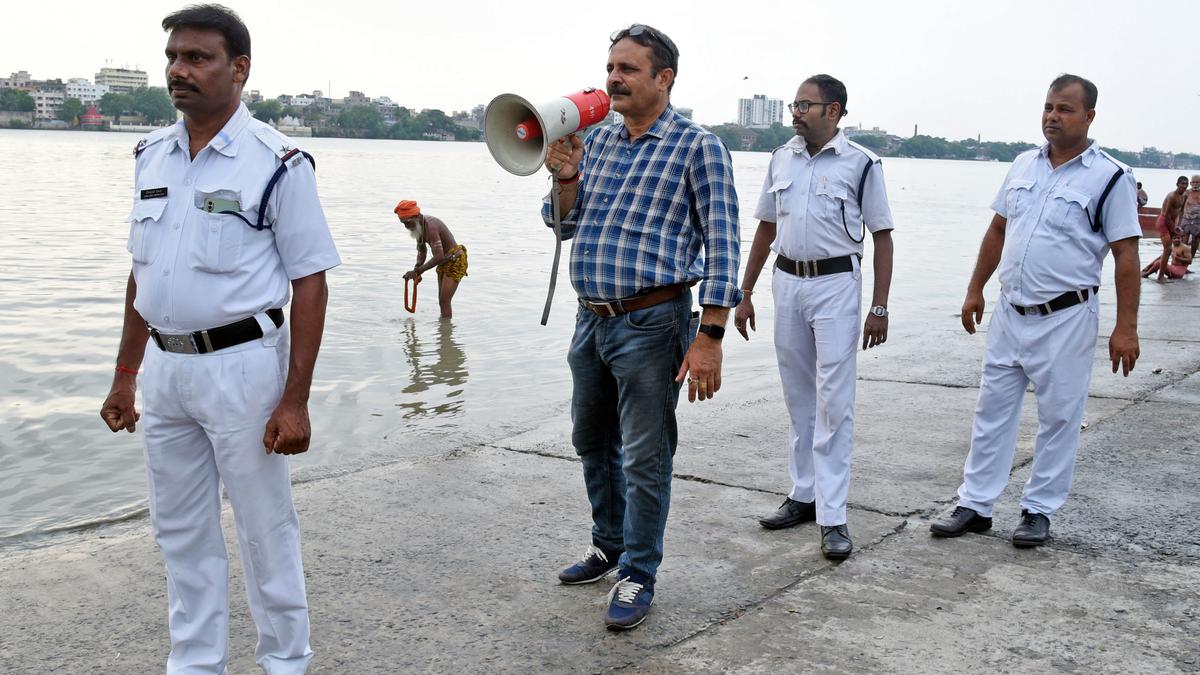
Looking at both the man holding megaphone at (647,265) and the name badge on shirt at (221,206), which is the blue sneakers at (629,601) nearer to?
the man holding megaphone at (647,265)

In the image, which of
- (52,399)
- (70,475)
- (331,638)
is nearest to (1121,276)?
(331,638)

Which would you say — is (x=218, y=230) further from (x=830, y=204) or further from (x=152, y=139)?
(x=830, y=204)

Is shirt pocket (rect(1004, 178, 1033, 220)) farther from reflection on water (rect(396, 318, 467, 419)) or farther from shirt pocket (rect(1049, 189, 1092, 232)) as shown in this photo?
reflection on water (rect(396, 318, 467, 419))

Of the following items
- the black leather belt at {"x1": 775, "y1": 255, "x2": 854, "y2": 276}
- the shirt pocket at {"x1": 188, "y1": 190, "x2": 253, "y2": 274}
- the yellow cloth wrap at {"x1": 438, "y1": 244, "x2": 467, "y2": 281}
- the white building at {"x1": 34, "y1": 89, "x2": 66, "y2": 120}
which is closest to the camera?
the shirt pocket at {"x1": 188, "y1": 190, "x2": 253, "y2": 274}

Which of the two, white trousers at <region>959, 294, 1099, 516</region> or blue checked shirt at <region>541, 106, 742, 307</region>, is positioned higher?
blue checked shirt at <region>541, 106, 742, 307</region>

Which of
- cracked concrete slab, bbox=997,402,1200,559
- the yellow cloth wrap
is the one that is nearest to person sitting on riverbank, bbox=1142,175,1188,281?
the yellow cloth wrap

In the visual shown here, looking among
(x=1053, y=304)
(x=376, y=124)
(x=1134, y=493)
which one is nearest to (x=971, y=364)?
(x=1134, y=493)

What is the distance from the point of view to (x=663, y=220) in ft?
12.9

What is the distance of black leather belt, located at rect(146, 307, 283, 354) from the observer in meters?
3.12

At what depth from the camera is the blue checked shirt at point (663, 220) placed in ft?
12.8

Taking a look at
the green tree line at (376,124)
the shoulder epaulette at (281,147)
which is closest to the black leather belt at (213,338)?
the shoulder epaulette at (281,147)

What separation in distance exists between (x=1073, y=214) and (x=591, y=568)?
2565mm

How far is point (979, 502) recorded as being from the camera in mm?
5031

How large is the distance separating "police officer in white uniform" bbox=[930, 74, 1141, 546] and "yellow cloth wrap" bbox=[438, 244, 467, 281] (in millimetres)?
9739
